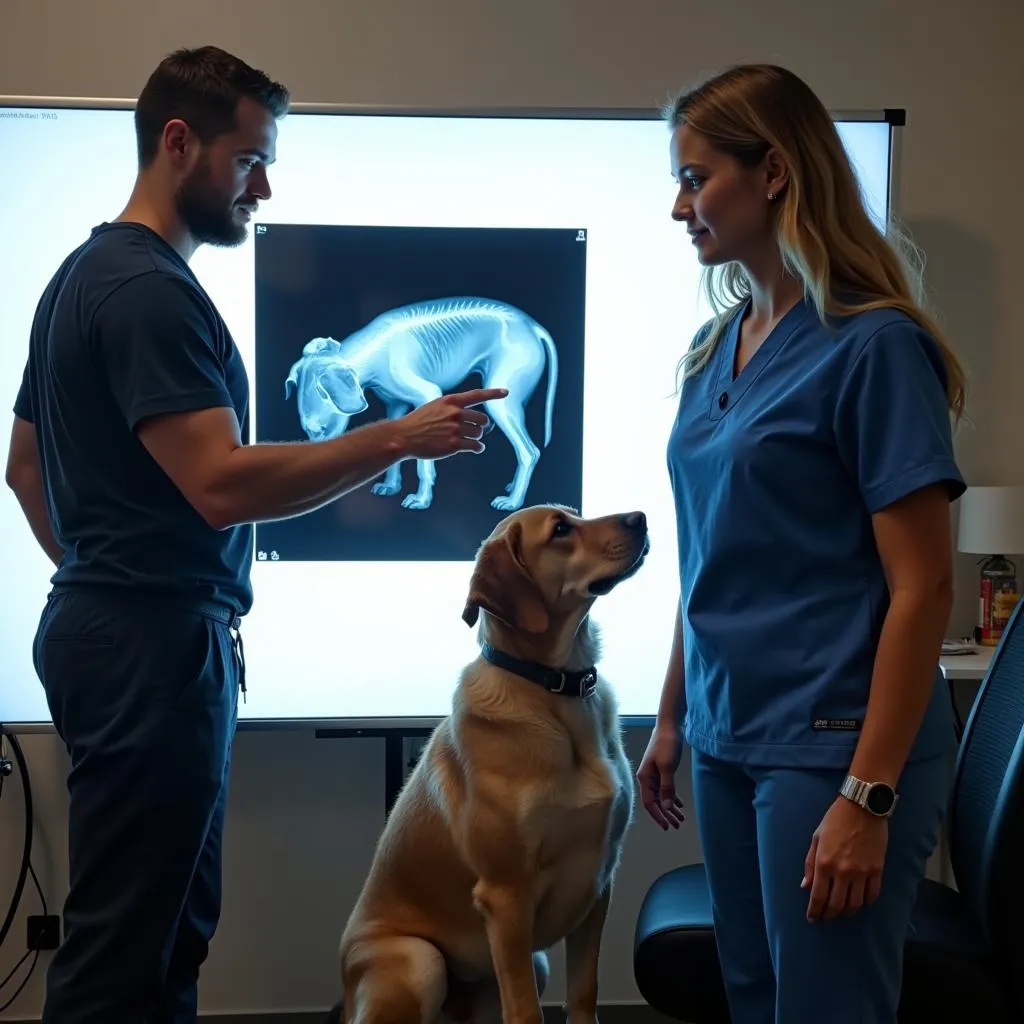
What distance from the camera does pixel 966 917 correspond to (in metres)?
1.84

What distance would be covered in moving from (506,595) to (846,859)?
2.23ft

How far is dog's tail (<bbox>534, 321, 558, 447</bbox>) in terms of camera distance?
2.40m

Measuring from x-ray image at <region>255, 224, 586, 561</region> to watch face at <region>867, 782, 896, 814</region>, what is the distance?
4.54 ft

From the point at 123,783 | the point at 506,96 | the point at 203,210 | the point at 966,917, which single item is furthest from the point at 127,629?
the point at 506,96

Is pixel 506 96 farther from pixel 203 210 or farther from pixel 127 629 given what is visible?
pixel 127 629

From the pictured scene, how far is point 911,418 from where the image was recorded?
1106 mm

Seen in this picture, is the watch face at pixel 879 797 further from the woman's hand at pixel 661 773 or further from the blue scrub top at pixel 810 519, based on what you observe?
the woman's hand at pixel 661 773

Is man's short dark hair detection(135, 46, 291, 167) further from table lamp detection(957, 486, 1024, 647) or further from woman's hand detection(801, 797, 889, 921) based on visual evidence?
table lamp detection(957, 486, 1024, 647)

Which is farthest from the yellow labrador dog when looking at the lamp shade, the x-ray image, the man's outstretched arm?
the lamp shade

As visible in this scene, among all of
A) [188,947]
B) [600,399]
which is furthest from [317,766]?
[600,399]

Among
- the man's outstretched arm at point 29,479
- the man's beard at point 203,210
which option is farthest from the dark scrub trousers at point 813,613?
the man's outstretched arm at point 29,479

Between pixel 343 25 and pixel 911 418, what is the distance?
2.01 metres

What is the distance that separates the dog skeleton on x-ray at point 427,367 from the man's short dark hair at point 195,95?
79 centimetres

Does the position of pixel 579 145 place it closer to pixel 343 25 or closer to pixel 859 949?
pixel 343 25
